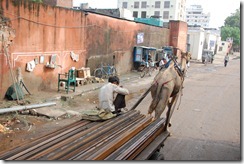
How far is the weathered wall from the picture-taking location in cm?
970

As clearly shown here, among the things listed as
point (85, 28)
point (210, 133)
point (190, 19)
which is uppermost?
point (190, 19)

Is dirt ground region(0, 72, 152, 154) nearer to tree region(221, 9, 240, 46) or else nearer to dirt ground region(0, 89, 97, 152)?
dirt ground region(0, 89, 97, 152)

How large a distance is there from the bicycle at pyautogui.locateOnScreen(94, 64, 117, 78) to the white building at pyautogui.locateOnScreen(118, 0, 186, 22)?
46.5m

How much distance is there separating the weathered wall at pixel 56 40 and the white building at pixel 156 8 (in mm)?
45590

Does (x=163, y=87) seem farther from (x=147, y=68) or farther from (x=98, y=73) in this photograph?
(x=147, y=68)

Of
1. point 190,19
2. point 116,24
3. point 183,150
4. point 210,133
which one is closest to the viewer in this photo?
point 183,150

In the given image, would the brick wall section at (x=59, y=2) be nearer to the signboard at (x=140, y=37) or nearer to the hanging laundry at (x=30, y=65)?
the signboard at (x=140, y=37)

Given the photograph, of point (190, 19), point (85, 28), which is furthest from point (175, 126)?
point (190, 19)

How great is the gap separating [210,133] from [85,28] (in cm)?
868

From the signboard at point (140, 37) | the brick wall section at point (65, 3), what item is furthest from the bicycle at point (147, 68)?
the brick wall section at point (65, 3)

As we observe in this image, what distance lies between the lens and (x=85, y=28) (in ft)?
45.2

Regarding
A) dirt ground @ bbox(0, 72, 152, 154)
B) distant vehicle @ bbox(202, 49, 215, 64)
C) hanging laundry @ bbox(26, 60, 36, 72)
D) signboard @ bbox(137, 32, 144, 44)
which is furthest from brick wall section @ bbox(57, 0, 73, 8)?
distant vehicle @ bbox(202, 49, 215, 64)

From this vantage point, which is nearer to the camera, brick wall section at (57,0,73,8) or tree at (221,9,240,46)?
tree at (221,9,240,46)

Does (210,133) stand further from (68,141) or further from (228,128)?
(68,141)
